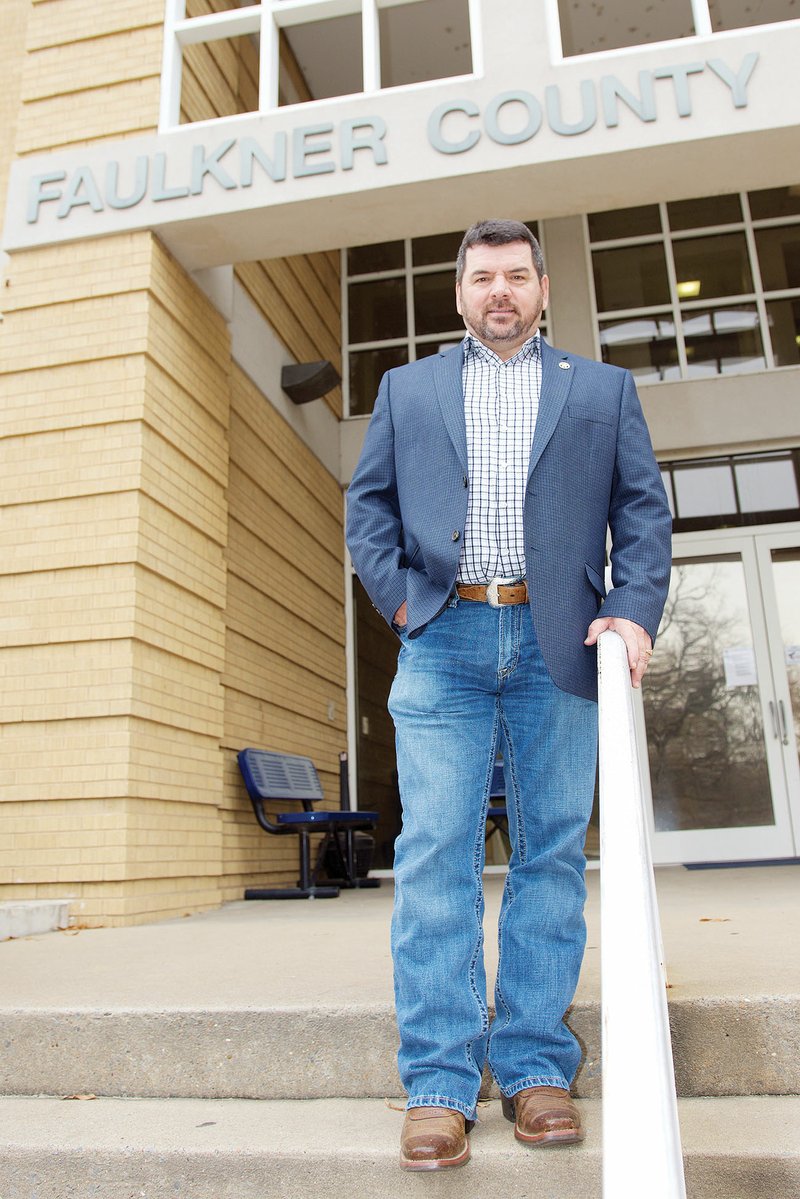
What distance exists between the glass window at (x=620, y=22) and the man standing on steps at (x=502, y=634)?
6.63 m

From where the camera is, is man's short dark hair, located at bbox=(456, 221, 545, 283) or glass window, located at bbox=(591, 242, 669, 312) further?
glass window, located at bbox=(591, 242, 669, 312)

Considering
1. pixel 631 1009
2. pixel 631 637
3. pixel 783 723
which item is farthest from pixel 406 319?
pixel 631 1009

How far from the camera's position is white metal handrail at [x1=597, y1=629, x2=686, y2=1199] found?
103 cm

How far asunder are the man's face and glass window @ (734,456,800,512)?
5933 millimetres

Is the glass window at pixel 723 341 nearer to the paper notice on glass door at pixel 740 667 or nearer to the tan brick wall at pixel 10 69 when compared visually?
the paper notice on glass door at pixel 740 667

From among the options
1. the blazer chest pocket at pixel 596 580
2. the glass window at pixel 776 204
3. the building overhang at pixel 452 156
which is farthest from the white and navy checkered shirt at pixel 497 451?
the glass window at pixel 776 204

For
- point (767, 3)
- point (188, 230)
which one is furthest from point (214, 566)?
point (767, 3)

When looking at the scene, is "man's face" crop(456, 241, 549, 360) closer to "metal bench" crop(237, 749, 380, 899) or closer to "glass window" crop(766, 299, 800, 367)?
"metal bench" crop(237, 749, 380, 899)

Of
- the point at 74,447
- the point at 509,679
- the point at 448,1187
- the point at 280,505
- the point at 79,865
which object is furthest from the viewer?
the point at 280,505

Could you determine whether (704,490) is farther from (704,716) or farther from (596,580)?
(596,580)

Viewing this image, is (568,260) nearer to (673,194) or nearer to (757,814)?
(673,194)

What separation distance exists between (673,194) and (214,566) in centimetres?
295

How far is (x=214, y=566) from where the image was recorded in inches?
202

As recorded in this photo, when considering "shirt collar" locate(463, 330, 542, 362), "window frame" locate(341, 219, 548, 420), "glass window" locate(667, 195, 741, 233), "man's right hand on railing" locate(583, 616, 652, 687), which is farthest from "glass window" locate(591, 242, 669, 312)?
"man's right hand on railing" locate(583, 616, 652, 687)
